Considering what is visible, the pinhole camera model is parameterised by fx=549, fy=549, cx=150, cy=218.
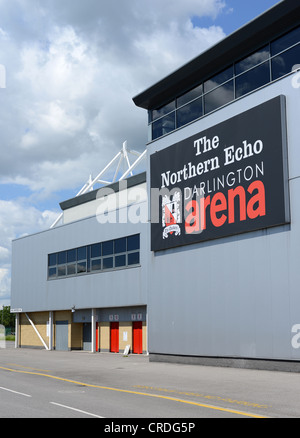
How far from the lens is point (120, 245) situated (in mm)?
38281

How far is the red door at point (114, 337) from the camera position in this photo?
39.3 m

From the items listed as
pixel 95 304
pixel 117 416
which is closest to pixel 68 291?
pixel 95 304

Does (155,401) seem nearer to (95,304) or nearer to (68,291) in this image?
(95,304)

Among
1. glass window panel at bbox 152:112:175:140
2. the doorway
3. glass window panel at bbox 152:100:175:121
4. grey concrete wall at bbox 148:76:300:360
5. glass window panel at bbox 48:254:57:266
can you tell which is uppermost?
glass window panel at bbox 152:100:175:121

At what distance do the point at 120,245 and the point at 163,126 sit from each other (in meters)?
10.5

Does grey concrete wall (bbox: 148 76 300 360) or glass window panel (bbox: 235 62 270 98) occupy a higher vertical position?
glass window panel (bbox: 235 62 270 98)

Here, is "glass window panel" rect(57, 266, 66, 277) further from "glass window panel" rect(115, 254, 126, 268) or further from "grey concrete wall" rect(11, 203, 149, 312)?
"glass window panel" rect(115, 254, 126, 268)

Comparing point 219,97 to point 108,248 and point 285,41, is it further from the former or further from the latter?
point 108,248

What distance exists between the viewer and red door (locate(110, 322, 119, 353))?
129 ft

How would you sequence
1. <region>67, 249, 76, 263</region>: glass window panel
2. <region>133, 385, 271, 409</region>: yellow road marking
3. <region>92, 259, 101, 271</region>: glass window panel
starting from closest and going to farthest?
<region>133, 385, 271, 409</region>: yellow road marking
<region>92, 259, 101, 271</region>: glass window panel
<region>67, 249, 76, 263</region>: glass window panel

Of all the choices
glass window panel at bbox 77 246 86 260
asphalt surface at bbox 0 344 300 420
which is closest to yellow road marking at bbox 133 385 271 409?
asphalt surface at bbox 0 344 300 420

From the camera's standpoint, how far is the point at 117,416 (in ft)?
37.2

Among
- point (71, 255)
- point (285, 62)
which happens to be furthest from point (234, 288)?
point (71, 255)

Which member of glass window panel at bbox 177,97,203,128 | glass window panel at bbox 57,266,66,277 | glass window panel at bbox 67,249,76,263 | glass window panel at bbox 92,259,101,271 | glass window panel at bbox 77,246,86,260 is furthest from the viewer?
glass window panel at bbox 57,266,66,277
